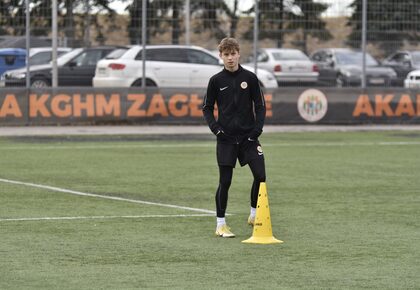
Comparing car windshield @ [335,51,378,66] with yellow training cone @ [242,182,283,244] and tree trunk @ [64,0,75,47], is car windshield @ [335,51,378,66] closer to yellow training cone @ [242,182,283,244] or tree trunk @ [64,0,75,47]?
tree trunk @ [64,0,75,47]

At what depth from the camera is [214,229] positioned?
36.4 ft

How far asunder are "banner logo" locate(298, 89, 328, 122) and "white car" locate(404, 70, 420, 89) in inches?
109

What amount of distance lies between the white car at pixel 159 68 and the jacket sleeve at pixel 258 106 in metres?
17.6

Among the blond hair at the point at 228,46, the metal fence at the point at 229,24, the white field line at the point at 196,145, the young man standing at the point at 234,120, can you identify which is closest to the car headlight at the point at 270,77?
the metal fence at the point at 229,24

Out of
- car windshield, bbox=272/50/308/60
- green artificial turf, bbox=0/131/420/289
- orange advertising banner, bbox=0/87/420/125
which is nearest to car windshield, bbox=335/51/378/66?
car windshield, bbox=272/50/308/60

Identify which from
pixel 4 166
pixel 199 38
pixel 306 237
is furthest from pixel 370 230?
pixel 199 38

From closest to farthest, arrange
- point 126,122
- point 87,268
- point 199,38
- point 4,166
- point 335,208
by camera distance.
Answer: point 87,268 → point 335,208 → point 4,166 → point 126,122 → point 199,38

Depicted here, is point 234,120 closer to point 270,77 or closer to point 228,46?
point 228,46

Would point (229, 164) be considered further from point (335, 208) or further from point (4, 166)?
point (4, 166)

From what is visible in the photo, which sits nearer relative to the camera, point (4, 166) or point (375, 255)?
point (375, 255)

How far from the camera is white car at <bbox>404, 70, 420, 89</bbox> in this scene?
30125 mm

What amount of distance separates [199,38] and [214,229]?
717 inches

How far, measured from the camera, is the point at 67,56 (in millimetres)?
28500

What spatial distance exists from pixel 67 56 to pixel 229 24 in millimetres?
3904
